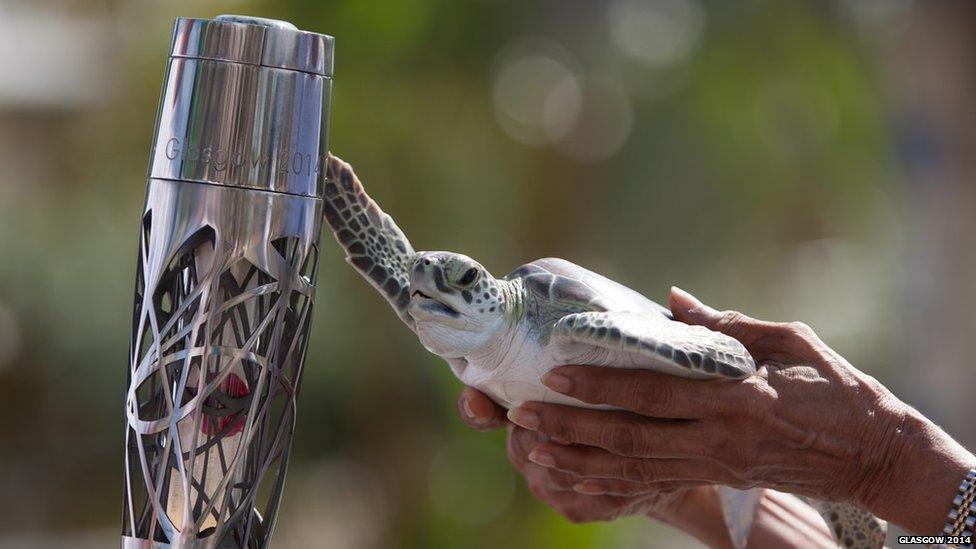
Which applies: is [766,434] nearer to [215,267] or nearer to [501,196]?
[215,267]

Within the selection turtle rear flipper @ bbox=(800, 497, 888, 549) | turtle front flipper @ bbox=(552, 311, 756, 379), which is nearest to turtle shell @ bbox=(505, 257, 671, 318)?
turtle front flipper @ bbox=(552, 311, 756, 379)

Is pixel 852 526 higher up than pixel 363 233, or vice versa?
pixel 363 233

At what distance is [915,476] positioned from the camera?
1427 mm

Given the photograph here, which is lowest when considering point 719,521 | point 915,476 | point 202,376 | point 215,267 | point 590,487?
point 719,521

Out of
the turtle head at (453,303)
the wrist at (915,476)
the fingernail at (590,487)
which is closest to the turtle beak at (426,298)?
the turtle head at (453,303)

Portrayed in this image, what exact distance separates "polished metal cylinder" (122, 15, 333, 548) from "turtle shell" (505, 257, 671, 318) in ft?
1.82

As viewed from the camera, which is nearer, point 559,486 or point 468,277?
point 468,277

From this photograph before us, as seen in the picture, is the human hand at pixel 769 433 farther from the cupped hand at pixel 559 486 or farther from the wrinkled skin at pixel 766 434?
the cupped hand at pixel 559 486

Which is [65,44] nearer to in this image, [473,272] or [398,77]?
[398,77]

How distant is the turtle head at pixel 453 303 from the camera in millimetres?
1399

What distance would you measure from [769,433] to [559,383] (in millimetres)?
289

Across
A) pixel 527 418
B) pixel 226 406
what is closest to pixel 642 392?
pixel 527 418

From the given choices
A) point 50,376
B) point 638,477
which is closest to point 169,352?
point 638,477

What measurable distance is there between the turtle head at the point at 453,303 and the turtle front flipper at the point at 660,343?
0.35 feet
